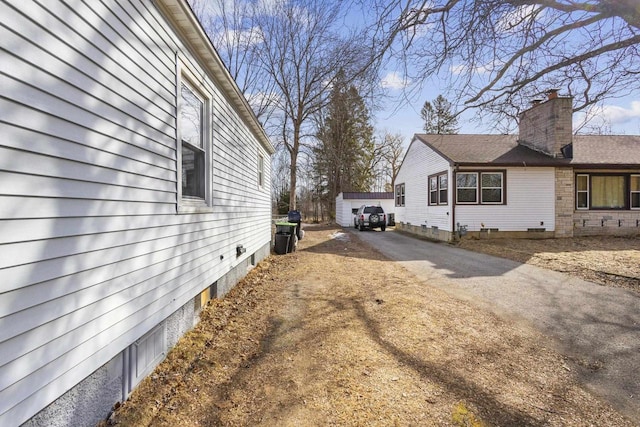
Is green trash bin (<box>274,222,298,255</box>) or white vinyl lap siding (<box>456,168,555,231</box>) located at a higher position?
white vinyl lap siding (<box>456,168,555,231</box>)

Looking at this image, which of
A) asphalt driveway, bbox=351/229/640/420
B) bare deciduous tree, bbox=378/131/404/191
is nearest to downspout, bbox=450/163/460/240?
asphalt driveway, bbox=351/229/640/420

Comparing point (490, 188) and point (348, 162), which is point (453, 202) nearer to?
point (490, 188)

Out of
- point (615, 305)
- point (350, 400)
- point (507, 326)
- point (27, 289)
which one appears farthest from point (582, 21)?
point (27, 289)

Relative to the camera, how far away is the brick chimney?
1421cm

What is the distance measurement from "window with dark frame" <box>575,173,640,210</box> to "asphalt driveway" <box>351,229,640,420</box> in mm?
8316

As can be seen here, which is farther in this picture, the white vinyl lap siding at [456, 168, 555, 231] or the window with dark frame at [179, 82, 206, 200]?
the white vinyl lap siding at [456, 168, 555, 231]

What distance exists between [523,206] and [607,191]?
409 cm

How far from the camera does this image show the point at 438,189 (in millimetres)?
16047

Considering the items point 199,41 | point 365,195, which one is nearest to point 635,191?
point 365,195

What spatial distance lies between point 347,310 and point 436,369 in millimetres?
1951

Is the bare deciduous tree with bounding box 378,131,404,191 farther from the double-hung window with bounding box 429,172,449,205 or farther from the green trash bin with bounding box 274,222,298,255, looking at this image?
the green trash bin with bounding box 274,222,298,255

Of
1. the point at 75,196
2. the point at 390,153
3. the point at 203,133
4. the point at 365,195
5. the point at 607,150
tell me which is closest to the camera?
the point at 75,196

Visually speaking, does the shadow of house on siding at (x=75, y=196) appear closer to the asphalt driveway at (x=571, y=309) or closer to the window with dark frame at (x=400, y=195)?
the asphalt driveway at (x=571, y=309)

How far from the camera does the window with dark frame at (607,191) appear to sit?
48.6 feet
